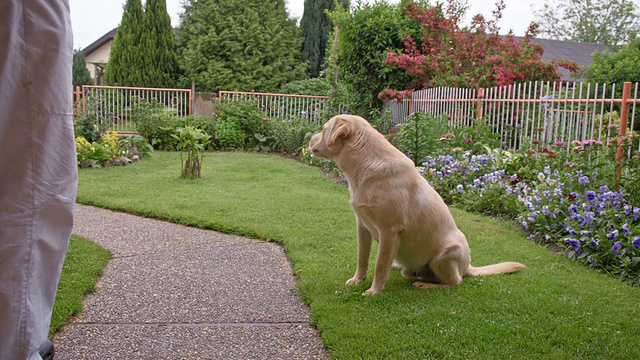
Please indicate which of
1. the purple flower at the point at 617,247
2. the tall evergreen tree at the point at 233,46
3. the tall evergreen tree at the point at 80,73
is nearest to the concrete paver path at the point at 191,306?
the purple flower at the point at 617,247

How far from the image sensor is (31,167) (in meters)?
1.39

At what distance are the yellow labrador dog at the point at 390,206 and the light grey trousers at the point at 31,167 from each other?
2145 millimetres

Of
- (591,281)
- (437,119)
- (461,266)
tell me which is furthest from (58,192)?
(437,119)

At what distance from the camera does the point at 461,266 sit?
12.2ft

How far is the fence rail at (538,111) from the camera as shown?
6.62 metres

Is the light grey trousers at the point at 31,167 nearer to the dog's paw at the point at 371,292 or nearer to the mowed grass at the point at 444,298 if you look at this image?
the mowed grass at the point at 444,298

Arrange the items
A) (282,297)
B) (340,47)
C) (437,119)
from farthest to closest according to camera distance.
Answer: (340,47) → (437,119) → (282,297)

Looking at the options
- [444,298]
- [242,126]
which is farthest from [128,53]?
[444,298]

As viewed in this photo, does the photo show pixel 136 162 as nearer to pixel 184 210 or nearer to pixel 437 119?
pixel 184 210

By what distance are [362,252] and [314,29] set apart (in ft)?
89.8

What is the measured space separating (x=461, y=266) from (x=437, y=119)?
6.30m

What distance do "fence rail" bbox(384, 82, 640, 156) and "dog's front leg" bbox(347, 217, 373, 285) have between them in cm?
347

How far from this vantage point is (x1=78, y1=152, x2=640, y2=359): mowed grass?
277 cm

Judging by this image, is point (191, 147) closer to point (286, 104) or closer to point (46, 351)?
point (46, 351)
